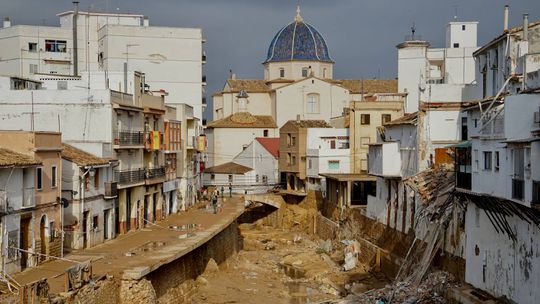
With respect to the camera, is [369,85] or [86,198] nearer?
[86,198]

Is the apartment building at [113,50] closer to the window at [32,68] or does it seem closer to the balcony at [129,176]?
the window at [32,68]

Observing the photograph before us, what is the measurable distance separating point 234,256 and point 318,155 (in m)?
18.9

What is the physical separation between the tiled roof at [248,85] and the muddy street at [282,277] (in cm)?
3787

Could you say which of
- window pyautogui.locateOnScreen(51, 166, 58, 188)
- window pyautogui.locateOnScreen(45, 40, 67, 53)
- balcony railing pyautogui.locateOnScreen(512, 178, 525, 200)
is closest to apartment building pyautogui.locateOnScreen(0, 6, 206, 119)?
window pyautogui.locateOnScreen(45, 40, 67, 53)

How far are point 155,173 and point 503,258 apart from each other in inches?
1127

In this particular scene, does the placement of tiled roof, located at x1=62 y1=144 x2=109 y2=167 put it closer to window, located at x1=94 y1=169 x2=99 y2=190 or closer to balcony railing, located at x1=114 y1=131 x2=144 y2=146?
window, located at x1=94 y1=169 x2=99 y2=190

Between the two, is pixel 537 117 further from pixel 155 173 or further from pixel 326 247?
pixel 326 247

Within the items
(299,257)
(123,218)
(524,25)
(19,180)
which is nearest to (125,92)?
(123,218)

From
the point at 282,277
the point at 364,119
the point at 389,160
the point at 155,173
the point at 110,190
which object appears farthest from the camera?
the point at 364,119

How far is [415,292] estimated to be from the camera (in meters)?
34.2

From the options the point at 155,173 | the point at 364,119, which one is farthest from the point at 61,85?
the point at 364,119

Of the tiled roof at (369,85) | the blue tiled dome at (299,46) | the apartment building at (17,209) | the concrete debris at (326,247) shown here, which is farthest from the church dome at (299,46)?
the apartment building at (17,209)

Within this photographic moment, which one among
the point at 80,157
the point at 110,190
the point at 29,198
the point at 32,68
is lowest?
the point at 110,190

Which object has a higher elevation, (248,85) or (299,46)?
(299,46)
